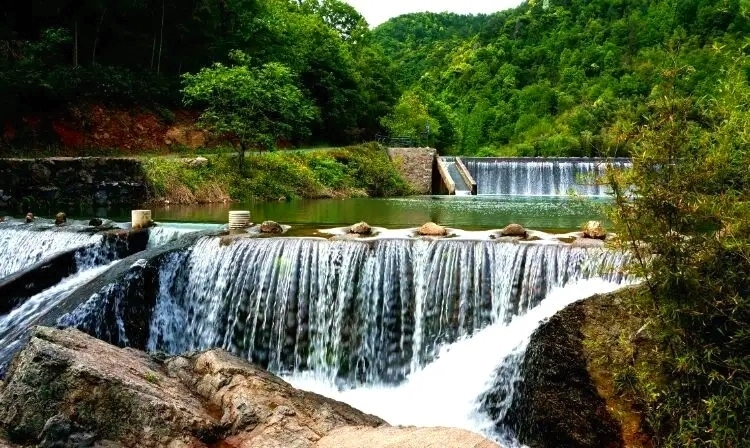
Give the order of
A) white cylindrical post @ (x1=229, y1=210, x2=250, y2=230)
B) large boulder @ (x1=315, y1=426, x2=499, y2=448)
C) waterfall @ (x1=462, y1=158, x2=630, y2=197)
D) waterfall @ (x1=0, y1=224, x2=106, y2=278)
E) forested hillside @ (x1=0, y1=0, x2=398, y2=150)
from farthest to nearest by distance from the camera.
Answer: waterfall @ (x1=462, y1=158, x2=630, y2=197), forested hillside @ (x1=0, y1=0, x2=398, y2=150), white cylindrical post @ (x1=229, y1=210, x2=250, y2=230), waterfall @ (x1=0, y1=224, x2=106, y2=278), large boulder @ (x1=315, y1=426, x2=499, y2=448)

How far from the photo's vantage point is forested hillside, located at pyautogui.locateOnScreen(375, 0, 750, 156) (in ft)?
150

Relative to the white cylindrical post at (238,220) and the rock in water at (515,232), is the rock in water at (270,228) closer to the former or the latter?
the white cylindrical post at (238,220)

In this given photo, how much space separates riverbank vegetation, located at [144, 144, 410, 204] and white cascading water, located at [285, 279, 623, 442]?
43.8 ft

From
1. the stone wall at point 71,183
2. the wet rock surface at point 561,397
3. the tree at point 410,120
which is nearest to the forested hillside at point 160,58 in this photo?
the tree at point 410,120

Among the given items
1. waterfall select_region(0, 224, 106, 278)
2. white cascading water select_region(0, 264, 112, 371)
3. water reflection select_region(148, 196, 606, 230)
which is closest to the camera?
white cascading water select_region(0, 264, 112, 371)

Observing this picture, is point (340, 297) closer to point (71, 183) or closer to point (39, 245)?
point (39, 245)

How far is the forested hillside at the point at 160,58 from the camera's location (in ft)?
69.5

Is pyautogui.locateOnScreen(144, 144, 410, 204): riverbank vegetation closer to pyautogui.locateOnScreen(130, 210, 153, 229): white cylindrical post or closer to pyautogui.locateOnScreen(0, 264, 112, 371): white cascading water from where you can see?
pyautogui.locateOnScreen(130, 210, 153, 229): white cylindrical post

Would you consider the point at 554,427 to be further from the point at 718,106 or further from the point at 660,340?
the point at 718,106

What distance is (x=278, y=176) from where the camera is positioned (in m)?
23.6

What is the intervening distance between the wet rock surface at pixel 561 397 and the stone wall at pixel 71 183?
15.3 m

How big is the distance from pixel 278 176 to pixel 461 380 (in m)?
17.2

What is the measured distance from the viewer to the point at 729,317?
12.6 feet

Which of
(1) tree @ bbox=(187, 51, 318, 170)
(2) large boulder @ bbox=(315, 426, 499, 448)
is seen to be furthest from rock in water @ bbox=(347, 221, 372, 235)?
(1) tree @ bbox=(187, 51, 318, 170)
